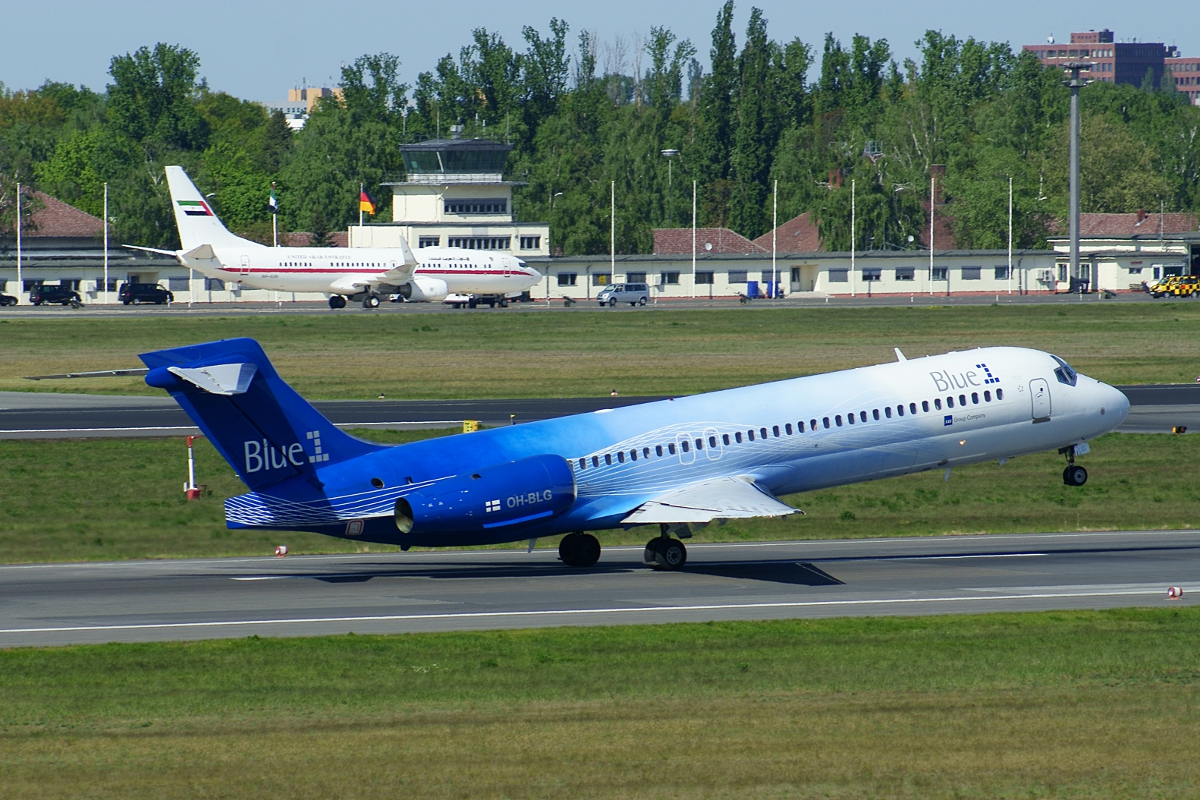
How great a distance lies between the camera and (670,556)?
3030 cm

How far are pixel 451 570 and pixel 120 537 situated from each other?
7.43 metres

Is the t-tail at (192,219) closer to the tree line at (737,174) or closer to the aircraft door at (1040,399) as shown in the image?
the tree line at (737,174)

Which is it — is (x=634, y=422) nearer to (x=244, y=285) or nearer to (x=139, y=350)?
(x=139, y=350)

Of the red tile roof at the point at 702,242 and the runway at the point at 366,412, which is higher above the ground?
the red tile roof at the point at 702,242

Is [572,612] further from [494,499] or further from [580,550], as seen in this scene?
[580,550]

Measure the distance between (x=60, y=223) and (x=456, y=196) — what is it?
48.0m

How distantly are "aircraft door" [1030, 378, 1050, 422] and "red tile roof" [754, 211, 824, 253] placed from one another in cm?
13145

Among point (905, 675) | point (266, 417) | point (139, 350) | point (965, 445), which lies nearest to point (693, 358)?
point (139, 350)

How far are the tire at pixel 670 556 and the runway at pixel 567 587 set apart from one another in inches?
10.4

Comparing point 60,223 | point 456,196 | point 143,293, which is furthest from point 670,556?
point 60,223

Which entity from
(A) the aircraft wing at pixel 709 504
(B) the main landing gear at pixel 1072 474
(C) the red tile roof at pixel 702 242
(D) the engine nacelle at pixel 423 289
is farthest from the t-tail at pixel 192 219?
(A) the aircraft wing at pixel 709 504

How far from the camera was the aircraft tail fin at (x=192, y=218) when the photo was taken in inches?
4332

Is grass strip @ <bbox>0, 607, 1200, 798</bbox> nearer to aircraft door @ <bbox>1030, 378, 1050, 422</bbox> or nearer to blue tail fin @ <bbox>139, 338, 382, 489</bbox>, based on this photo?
blue tail fin @ <bbox>139, 338, 382, 489</bbox>

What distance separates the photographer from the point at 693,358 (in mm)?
76938
